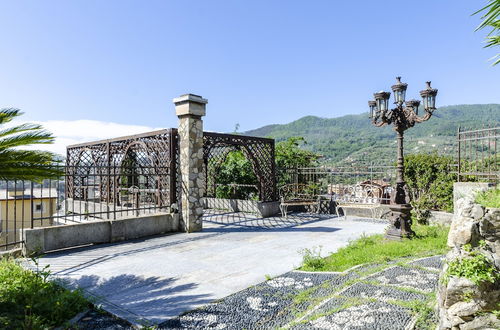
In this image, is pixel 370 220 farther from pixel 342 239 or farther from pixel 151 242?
pixel 151 242

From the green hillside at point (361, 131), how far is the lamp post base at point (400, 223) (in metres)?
20.2

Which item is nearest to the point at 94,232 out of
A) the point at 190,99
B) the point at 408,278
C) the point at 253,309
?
the point at 190,99

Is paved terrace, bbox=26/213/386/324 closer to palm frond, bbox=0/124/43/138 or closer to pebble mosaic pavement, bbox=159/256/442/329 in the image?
pebble mosaic pavement, bbox=159/256/442/329

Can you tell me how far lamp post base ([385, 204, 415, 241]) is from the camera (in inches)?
237

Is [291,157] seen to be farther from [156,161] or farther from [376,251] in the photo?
[376,251]

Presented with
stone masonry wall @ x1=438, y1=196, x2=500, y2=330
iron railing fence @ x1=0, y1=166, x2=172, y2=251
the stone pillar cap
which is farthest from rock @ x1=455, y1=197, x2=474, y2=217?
iron railing fence @ x1=0, y1=166, x2=172, y2=251

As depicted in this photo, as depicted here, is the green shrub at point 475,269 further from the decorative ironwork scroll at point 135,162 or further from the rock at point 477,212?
the decorative ironwork scroll at point 135,162

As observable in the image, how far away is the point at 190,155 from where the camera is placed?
7402mm

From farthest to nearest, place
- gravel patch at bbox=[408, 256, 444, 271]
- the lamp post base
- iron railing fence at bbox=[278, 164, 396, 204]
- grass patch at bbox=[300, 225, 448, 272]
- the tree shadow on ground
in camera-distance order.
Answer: iron railing fence at bbox=[278, 164, 396, 204] → the lamp post base → grass patch at bbox=[300, 225, 448, 272] → gravel patch at bbox=[408, 256, 444, 271] → the tree shadow on ground

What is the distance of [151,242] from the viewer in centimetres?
638

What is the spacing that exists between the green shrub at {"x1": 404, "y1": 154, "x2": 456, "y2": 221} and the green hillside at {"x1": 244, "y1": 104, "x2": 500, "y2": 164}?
17337mm

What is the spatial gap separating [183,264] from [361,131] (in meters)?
47.1

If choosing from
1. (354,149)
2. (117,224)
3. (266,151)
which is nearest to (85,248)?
(117,224)

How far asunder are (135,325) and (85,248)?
356 cm
